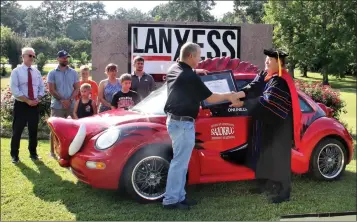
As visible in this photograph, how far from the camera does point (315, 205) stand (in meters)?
5.14

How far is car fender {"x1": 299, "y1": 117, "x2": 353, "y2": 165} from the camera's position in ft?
19.0

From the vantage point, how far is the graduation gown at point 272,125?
4570 millimetres

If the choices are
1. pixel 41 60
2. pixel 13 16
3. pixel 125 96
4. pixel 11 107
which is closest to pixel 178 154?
pixel 125 96

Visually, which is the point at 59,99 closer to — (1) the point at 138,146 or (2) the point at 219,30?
(1) the point at 138,146

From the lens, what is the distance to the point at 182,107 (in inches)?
174

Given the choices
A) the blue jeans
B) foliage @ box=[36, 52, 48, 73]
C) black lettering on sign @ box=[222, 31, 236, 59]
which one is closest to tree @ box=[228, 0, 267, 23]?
black lettering on sign @ box=[222, 31, 236, 59]

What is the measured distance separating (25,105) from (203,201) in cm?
333

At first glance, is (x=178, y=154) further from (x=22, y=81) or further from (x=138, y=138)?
(x=22, y=81)

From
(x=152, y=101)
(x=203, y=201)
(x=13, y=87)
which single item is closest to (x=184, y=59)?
(x=152, y=101)

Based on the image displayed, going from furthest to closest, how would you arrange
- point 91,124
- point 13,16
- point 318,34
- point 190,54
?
point 318,34, point 13,16, point 91,124, point 190,54

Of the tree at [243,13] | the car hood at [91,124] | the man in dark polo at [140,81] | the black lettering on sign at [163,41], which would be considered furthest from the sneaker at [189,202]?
the tree at [243,13]

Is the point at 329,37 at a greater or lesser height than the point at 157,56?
greater

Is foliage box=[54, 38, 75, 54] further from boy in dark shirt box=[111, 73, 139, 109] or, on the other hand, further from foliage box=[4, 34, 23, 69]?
boy in dark shirt box=[111, 73, 139, 109]

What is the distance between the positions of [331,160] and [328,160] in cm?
5
